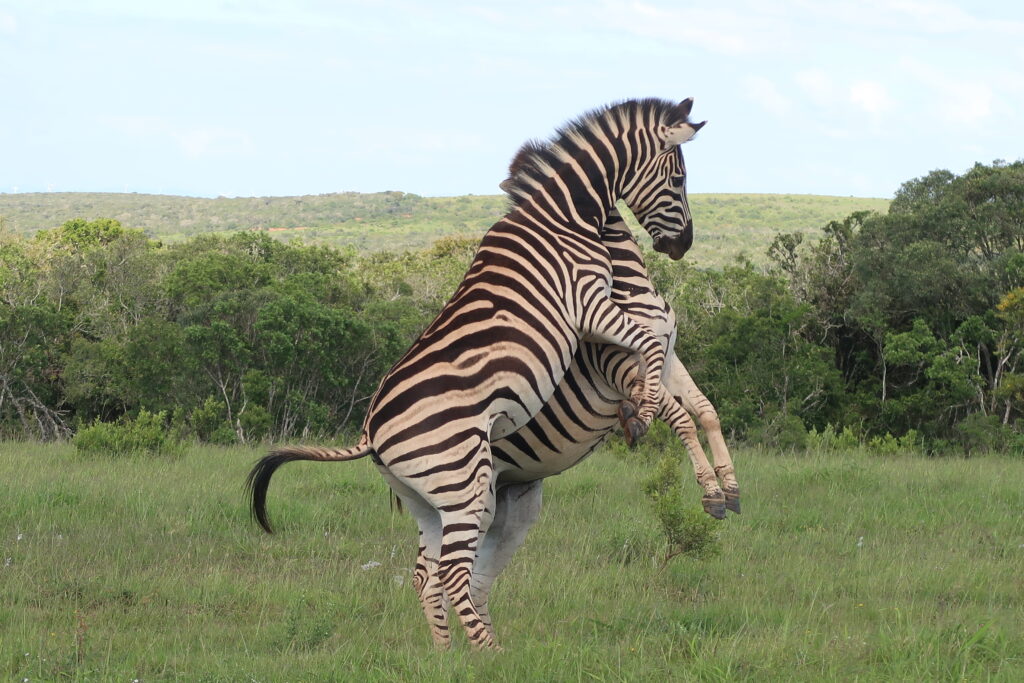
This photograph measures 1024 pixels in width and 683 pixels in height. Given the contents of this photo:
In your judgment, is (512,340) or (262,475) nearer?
(512,340)

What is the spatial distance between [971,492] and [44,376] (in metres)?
21.6

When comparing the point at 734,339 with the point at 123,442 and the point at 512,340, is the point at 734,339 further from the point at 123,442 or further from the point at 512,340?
the point at 512,340

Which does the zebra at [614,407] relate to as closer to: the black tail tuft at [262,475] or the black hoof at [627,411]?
the black hoof at [627,411]

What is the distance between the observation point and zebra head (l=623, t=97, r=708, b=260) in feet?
18.2

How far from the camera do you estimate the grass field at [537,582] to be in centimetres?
501

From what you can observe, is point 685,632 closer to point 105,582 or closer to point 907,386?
point 105,582

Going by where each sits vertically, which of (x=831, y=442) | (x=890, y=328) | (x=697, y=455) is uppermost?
(x=697, y=455)

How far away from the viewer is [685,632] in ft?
18.8

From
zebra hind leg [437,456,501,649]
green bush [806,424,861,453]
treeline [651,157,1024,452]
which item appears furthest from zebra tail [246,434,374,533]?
treeline [651,157,1024,452]

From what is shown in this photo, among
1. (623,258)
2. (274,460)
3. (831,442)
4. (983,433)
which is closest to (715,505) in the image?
(623,258)

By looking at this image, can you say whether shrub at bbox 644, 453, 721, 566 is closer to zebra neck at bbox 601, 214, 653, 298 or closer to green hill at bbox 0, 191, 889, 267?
zebra neck at bbox 601, 214, 653, 298

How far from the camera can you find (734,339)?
2317 cm

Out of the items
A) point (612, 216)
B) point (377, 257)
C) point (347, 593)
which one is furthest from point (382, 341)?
point (377, 257)

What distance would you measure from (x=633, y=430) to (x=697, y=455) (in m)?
0.48
